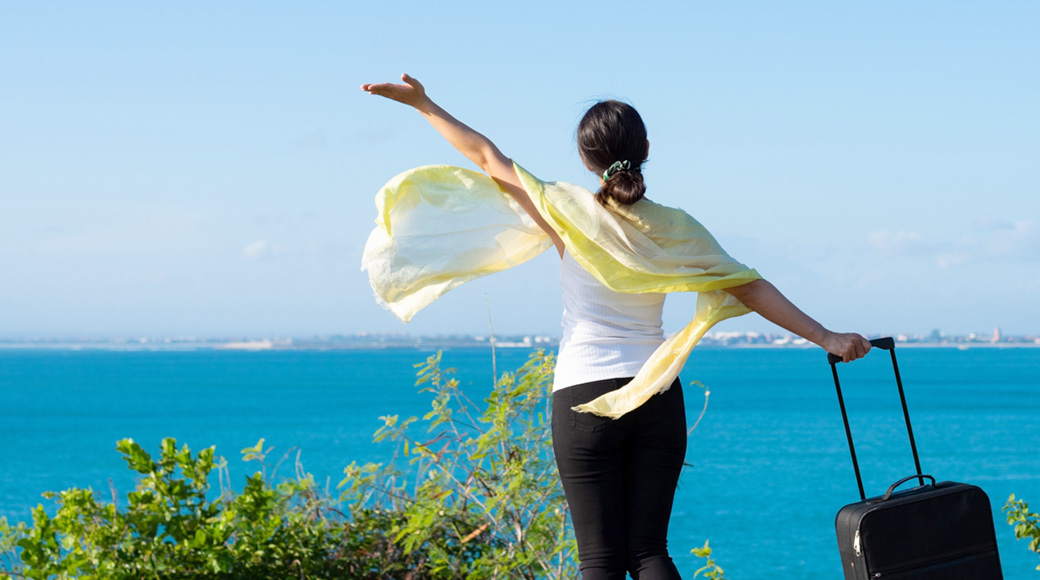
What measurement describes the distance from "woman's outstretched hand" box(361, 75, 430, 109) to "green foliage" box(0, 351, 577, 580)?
1263mm

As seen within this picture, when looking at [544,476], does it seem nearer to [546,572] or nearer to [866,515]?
[546,572]

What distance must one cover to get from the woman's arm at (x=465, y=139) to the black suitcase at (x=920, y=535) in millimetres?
826

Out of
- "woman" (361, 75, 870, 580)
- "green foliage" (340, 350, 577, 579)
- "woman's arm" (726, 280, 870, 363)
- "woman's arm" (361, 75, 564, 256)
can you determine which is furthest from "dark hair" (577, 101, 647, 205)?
"green foliage" (340, 350, 577, 579)

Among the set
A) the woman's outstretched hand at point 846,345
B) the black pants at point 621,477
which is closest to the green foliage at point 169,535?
the black pants at point 621,477

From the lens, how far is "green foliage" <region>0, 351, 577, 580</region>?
10.5ft

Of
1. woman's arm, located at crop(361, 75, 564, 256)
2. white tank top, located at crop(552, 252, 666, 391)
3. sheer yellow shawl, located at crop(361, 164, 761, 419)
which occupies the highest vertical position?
woman's arm, located at crop(361, 75, 564, 256)

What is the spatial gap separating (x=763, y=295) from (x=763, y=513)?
2467 centimetres

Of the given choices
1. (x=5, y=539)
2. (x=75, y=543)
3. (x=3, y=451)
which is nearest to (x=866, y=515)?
(x=75, y=543)

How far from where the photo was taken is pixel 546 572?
10.9 ft

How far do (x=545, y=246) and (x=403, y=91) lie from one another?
21.7 inches

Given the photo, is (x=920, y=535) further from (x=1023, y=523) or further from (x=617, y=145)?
(x=1023, y=523)

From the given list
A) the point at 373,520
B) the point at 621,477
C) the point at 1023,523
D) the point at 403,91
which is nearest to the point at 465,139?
the point at 403,91

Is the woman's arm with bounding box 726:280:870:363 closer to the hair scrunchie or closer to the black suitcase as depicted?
the black suitcase

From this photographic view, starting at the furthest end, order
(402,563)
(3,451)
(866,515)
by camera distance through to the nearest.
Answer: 1. (3,451)
2. (402,563)
3. (866,515)
